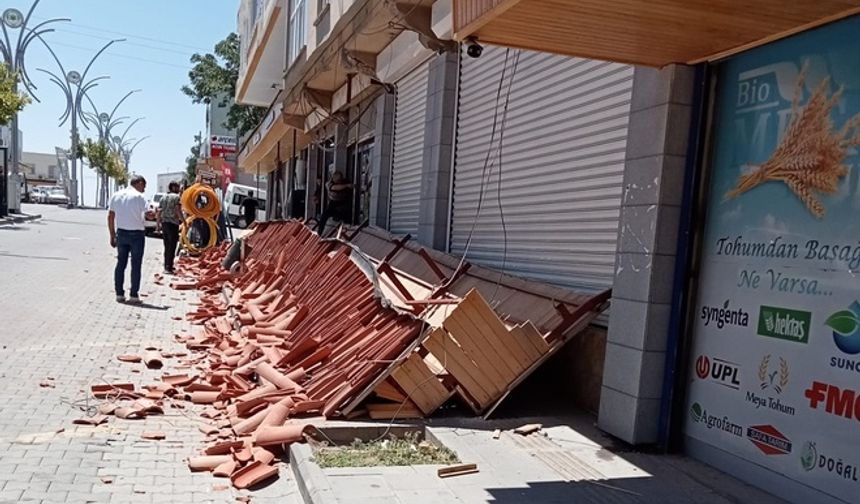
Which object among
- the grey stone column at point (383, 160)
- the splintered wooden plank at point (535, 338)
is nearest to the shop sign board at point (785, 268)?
the splintered wooden plank at point (535, 338)

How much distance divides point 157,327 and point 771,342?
756cm

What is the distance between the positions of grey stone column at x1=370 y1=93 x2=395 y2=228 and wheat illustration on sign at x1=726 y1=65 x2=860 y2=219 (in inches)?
330

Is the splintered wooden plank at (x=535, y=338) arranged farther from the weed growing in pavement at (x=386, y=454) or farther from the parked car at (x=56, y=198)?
the parked car at (x=56, y=198)

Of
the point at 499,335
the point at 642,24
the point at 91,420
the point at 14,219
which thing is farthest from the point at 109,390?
the point at 14,219

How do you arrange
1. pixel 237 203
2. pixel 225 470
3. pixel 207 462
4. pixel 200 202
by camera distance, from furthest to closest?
pixel 237 203 < pixel 200 202 < pixel 207 462 < pixel 225 470

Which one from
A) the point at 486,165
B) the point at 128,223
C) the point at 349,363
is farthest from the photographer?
the point at 128,223

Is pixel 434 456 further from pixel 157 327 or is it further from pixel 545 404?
pixel 157 327

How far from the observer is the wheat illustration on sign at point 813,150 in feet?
11.7

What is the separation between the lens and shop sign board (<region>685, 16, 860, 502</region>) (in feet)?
11.4

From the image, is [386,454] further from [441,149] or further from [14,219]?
[14,219]

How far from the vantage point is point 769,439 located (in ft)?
12.7

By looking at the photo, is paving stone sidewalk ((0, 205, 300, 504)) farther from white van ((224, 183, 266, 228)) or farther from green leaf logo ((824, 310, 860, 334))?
white van ((224, 183, 266, 228))

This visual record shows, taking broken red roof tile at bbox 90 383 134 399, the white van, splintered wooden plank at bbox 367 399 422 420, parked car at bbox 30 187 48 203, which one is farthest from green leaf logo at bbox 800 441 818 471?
parked car at bbox 30 187 48 203

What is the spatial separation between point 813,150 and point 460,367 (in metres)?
2.66
